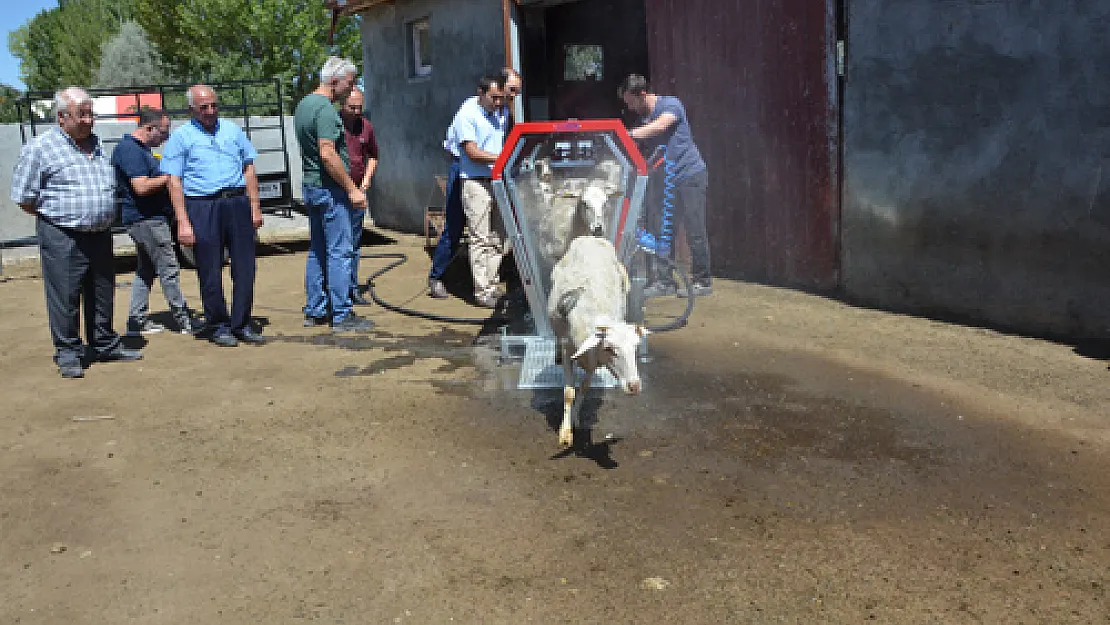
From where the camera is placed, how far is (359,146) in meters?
7.25

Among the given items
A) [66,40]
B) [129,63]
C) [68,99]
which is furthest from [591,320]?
[66,40]

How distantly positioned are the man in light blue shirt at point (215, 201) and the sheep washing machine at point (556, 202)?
2227 millimetres

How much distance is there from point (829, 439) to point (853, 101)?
3.94 meters

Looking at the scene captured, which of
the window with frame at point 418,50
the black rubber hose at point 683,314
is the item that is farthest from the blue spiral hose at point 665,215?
the window with frame at point 418,50

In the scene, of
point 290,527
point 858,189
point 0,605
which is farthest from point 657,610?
point 858,189

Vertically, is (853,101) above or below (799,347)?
above

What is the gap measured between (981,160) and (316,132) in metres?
5.25

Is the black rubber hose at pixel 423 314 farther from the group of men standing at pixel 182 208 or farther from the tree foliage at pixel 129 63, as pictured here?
the tree foliage at pixel 129 63

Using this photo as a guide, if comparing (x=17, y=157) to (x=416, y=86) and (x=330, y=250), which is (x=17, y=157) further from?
(x=330, y=250)

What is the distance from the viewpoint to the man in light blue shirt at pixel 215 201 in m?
6.28

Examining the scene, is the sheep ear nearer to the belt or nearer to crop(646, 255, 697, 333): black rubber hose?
crop(646, 255, 697, 333): black rubber hose

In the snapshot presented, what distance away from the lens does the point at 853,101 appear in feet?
24.1

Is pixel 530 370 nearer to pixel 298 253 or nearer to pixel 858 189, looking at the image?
pixel 858 189

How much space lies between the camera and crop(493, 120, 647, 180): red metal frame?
5645mm
